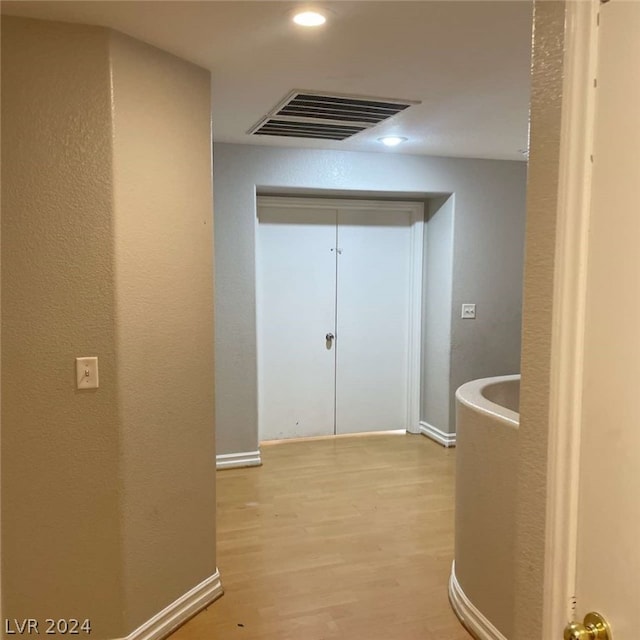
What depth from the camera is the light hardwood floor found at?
2.52 m

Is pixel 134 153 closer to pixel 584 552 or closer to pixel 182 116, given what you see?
pixel 182 116

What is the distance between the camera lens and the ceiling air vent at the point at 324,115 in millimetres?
3069

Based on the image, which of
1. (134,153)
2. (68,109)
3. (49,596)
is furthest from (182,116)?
(49,596)

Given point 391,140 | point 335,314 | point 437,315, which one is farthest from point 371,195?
point 437,315

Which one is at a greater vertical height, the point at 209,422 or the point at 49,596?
the point at 209,422

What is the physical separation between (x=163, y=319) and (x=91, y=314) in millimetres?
298

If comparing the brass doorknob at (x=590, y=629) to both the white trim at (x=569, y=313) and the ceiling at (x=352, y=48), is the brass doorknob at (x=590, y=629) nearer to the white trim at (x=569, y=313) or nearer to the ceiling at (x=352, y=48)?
the white trim at (x=569, y=313)

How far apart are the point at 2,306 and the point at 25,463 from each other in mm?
547

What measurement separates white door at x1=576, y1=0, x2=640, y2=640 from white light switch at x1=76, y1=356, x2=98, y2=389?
1701 millimetres

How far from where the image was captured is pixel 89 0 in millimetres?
1911

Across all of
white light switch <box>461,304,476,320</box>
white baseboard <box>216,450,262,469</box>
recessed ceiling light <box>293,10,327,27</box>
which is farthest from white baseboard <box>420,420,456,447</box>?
recessed ceiling light <box>293,10,327,27</box>

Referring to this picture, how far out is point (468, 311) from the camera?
490 centimetres

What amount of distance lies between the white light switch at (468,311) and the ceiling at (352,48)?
5.64 ft

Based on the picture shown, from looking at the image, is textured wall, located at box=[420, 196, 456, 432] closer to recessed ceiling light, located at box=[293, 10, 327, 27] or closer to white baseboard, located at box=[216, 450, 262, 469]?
white baseboard, located at box=[216, 450, 262, 469]
